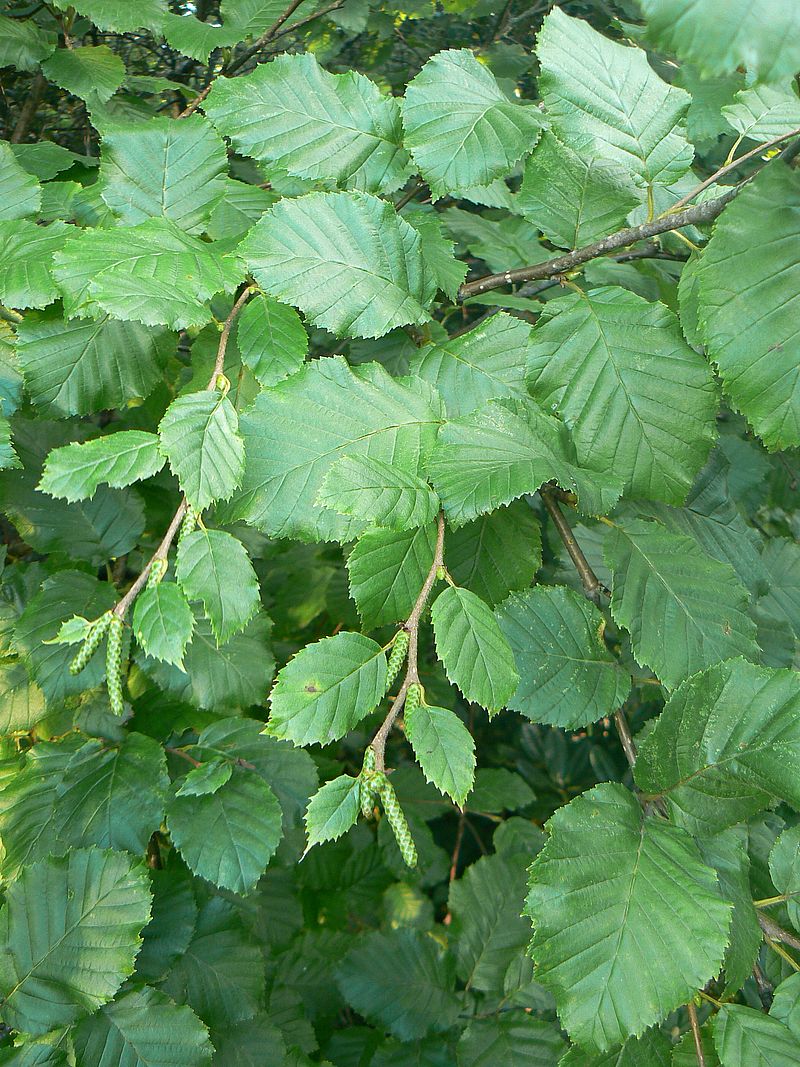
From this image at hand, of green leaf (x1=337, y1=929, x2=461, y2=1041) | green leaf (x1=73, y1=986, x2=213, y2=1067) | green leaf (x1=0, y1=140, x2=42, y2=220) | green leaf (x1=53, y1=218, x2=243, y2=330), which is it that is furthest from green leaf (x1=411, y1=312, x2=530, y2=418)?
green leaf (x1=337, y1=929, x2=461, y2=1041)

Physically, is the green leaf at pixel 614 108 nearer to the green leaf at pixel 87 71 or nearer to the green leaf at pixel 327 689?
the green leaf at pixel 327 689

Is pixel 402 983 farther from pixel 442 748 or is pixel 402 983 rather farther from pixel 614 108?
pixel 614 108

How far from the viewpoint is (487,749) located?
2.84 m

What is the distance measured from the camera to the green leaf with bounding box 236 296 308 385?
0.96 m

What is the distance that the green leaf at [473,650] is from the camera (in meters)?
0.80

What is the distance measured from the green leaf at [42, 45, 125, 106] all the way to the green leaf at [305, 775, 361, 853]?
56.2 inches

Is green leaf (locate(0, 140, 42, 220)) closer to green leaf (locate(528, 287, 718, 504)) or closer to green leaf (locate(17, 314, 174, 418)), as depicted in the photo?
green leaf (locate(17, 314, 174, 418))

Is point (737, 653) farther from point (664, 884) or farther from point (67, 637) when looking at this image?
point (67, 637)

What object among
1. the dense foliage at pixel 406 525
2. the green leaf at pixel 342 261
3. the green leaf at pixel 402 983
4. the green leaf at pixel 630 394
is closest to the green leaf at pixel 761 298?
the dense foliage at pixel 406 525

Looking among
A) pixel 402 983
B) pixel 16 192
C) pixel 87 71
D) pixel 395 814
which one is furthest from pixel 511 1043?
pixel 87 71

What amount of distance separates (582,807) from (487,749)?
201 cm

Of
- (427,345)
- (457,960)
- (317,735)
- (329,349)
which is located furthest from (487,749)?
(317,735)

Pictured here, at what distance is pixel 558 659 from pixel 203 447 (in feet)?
1.61

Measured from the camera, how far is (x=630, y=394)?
1022 millimetres
